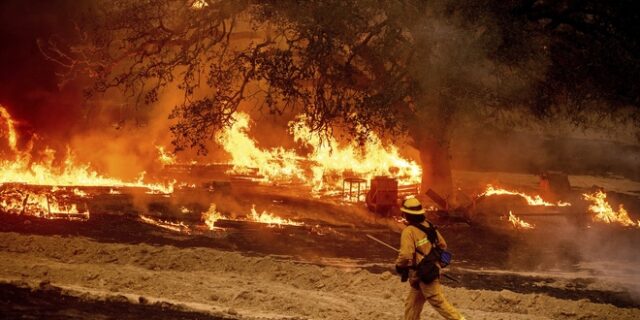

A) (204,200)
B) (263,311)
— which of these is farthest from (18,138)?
(263,311)

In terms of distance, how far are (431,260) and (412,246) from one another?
29cm

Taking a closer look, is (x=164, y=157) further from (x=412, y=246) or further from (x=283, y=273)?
(x=412, y=246)

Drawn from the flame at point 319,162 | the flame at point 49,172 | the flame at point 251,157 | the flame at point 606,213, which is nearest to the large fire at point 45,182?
the flame at point 49,172

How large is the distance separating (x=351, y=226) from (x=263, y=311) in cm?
702

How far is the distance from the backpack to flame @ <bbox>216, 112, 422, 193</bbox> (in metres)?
13.4

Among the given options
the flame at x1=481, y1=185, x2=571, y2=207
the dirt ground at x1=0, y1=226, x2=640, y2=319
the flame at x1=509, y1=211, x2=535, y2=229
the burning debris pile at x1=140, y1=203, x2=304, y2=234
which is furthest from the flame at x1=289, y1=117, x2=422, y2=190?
the dirt ground at x1=0, y1=226, x2=640, y2=319

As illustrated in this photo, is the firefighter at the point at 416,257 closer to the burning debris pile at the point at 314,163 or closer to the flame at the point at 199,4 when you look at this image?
the flame at the point at 199,4

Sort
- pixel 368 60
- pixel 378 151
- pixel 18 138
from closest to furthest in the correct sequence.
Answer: pixel 368 60 < pixel 18 138 < pixel 378 151

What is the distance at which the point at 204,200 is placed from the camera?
16.3 metres

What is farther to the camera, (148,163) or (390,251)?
(148,163)

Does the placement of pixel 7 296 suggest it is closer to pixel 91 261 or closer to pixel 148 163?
pixel 91 261

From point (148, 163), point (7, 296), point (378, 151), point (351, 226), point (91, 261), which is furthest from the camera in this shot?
point (378, 151)

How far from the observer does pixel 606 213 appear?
697 inches

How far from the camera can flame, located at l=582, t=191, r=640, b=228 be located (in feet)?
57.2
